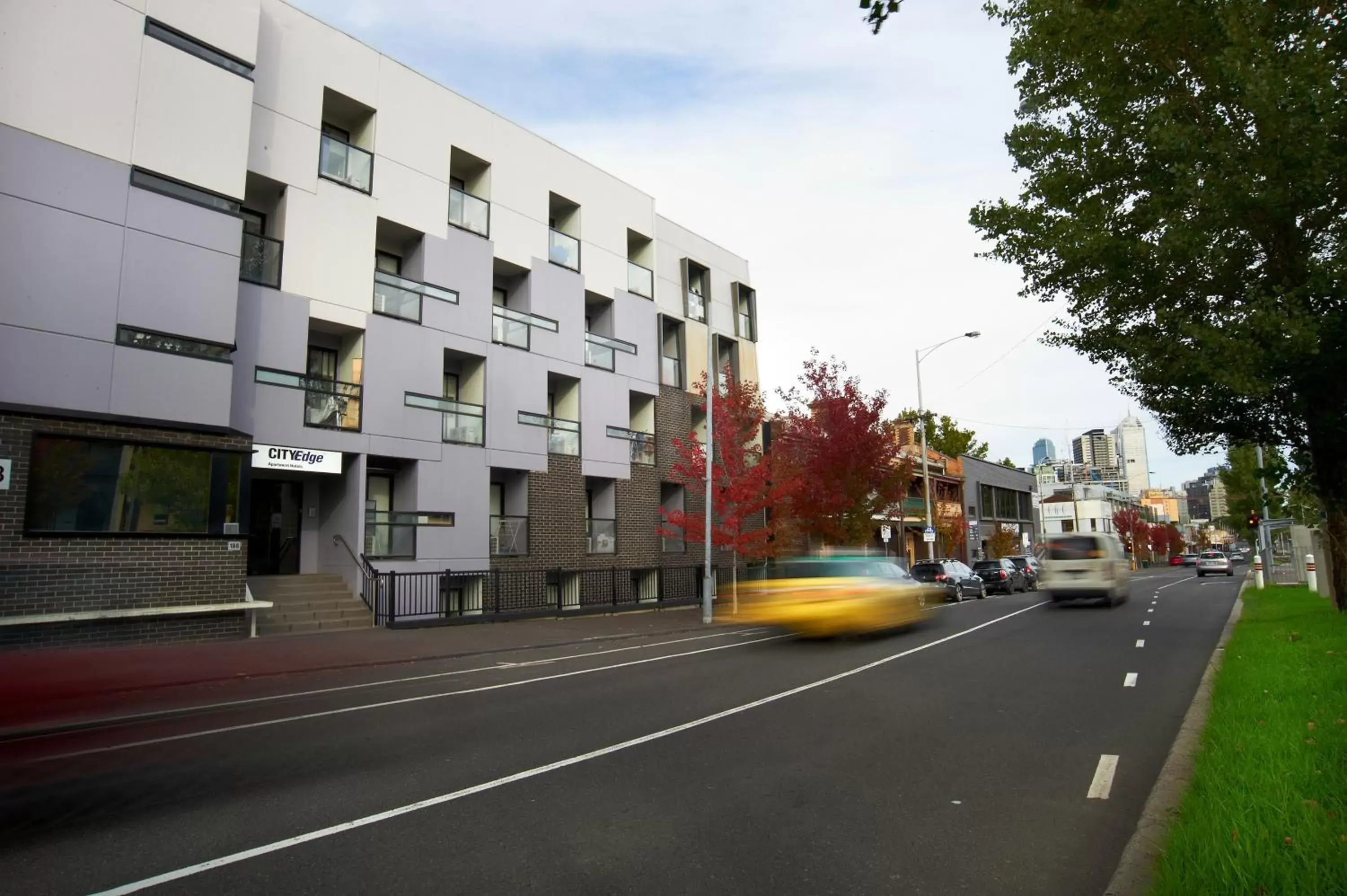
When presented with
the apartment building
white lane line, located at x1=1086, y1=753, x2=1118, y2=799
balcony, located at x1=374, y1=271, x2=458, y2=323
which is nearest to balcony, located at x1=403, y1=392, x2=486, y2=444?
the apartment building

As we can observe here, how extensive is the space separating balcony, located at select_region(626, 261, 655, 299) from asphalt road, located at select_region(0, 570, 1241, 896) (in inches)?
749

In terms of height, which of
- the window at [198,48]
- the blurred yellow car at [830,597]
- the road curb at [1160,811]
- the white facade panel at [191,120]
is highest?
the window at [198,48]

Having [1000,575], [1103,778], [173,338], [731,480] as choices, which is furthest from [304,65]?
[1000,575]

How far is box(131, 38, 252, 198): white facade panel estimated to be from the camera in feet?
52.1

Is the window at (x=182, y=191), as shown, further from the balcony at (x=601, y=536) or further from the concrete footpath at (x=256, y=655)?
the balcony at (x=601, y=536)

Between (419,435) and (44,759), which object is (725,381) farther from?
(44,759)

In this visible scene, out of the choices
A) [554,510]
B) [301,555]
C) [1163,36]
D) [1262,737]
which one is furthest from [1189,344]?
[301,555]

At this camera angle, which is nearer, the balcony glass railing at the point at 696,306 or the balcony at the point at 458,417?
the balcony at the point at 458,417

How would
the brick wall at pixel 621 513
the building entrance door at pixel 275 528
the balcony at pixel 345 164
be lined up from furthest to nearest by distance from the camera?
1. the brick wall at pixel 621 513
2. the balcony at pixel 345 164
3. the building entrance door at pixel 275 528

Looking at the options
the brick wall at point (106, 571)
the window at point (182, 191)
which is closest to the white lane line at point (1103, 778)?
the brick wall at point (106, 571)

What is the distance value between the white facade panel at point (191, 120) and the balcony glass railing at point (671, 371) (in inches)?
586

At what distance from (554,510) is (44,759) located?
17.0 meters

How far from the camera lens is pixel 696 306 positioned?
102 feet

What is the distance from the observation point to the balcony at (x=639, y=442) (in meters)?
26.5
